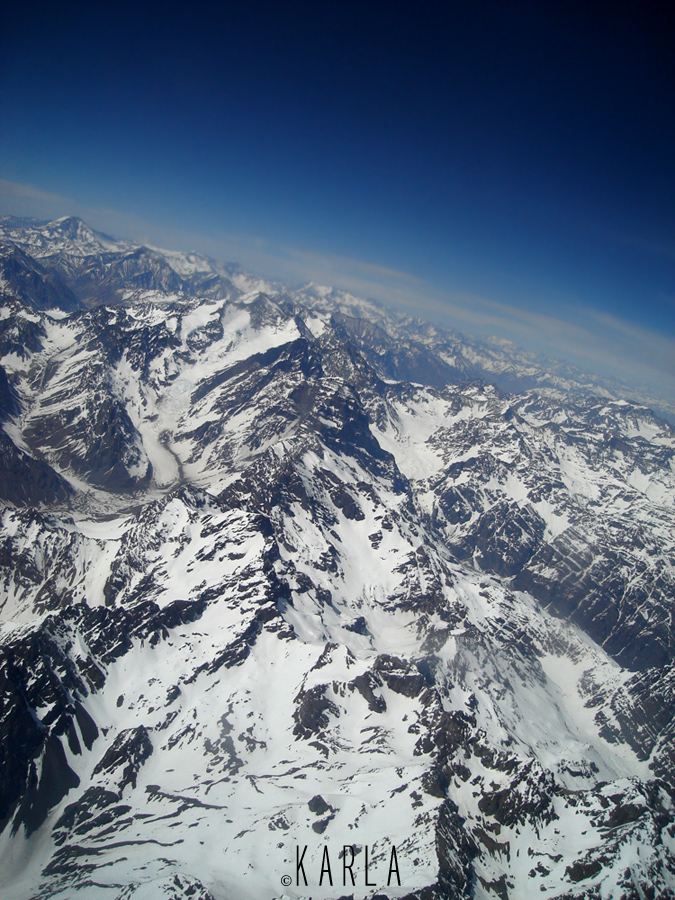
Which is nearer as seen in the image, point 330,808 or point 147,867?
point 147,867

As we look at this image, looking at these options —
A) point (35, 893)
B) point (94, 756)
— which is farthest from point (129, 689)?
point (35, 893)

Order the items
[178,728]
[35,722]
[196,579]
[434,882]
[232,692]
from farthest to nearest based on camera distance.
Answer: [196,579]
[232,692]
[178,728]
[35,722]
[434,882]

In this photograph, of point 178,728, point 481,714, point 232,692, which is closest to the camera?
point 178,728

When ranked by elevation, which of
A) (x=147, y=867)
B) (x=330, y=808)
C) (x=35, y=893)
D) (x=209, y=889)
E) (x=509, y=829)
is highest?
(x=509, y=829)

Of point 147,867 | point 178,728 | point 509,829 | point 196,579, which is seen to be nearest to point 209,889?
point 147,867

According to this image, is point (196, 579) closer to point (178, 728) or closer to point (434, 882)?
point (178, 728)

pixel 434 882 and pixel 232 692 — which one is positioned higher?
pixel 434 882

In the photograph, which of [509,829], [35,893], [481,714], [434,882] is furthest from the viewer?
[481,714]

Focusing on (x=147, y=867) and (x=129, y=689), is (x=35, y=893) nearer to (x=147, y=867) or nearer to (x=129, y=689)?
(x=147, y=867)

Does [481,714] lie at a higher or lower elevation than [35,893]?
higher
